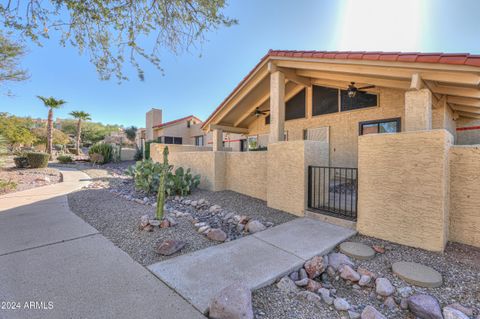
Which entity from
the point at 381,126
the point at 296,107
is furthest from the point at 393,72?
the point at 296,107

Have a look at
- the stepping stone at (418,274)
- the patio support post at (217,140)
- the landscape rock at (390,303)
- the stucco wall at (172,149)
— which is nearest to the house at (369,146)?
the patio support post at (217,140)

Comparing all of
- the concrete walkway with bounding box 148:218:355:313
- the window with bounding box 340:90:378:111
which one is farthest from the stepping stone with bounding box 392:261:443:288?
the window with bounding box 340:90:378:111

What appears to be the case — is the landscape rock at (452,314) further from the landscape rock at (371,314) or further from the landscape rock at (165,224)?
the landscape rock at (165,224)

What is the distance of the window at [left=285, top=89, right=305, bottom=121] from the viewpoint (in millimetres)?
9216

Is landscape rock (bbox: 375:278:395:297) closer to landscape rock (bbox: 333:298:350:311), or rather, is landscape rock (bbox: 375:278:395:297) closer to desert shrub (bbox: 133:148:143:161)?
landscape rock (bbox: 333:298:350:311)

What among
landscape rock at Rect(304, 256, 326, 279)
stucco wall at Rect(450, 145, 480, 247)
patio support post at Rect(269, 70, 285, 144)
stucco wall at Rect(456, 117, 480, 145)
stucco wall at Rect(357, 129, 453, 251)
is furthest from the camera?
stucco wall at Rect(456, 117, 480, 145)

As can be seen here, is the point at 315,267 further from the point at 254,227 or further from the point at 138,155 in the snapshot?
the point at 138,155

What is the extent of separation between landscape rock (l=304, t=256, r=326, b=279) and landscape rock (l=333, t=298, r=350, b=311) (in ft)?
1.51

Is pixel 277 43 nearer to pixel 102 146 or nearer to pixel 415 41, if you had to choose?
pixel 415 41

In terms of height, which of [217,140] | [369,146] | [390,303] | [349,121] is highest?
[349,121]

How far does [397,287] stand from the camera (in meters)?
2.52

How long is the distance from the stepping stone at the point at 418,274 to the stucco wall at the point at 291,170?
2210mm

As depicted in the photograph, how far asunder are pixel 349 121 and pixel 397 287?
21.2ft

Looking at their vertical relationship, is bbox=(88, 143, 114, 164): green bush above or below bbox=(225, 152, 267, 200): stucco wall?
above
